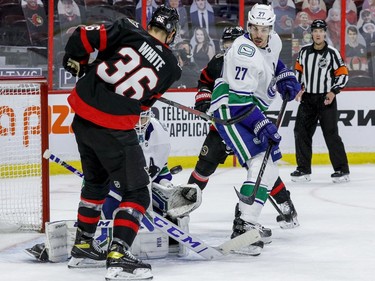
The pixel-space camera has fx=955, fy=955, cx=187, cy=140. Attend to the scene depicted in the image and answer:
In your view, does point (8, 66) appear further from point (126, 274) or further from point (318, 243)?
point (126, 274)

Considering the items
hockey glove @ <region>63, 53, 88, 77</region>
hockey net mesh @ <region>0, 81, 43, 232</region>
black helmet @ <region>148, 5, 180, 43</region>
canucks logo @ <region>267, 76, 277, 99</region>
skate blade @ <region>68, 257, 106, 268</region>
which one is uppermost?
black helmet @ <region>148, 5, 180, 43</region>

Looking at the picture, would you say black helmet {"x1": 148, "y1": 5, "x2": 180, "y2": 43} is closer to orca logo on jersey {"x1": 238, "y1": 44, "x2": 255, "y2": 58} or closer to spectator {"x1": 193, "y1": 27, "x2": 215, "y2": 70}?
orca logo on jersey {"x1": 238, "y1": 44, "x2": 255, "y2": 58}

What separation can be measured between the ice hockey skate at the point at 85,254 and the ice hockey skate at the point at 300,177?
332 cm

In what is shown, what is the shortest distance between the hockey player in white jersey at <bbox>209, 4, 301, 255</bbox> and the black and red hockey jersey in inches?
26.9

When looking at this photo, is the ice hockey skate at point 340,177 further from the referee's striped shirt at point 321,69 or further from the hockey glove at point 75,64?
the hockey glove at point 75,64

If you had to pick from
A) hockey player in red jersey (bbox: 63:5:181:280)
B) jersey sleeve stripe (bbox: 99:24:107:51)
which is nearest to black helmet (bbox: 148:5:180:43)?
hockey player in red jersey (bbox: 63:5:181:280)

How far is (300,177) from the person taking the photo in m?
6.79

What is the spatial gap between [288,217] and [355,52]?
3.58 metres

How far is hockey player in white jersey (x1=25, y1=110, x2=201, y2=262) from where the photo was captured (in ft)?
12.2

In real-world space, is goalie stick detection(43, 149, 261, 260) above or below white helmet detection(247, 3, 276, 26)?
below

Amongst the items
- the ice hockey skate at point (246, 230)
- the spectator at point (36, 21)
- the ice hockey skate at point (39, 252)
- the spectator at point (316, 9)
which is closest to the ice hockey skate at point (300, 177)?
the spectator at point (316, 9)

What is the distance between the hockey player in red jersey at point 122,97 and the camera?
333 cm

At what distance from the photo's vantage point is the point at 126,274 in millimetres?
3289

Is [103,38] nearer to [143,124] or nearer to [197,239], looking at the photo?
[143,124]
